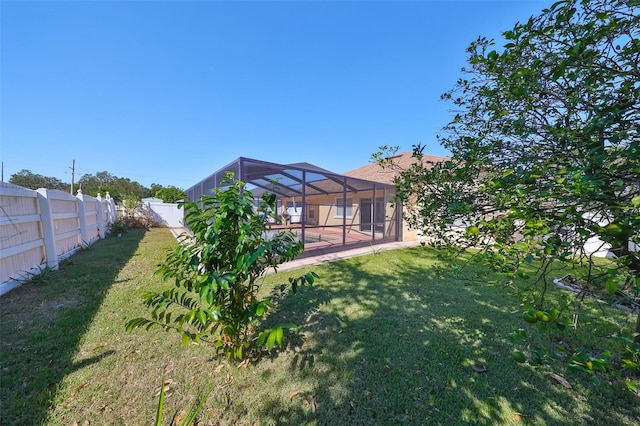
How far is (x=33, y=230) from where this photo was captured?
4.64 meters

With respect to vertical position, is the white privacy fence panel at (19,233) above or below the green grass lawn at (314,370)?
above

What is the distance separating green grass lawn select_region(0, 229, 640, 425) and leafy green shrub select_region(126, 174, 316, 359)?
503 millimetres

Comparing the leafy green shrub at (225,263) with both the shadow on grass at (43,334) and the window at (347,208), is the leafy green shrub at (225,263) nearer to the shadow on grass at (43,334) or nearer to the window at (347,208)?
the shadow on grass at (43,334)

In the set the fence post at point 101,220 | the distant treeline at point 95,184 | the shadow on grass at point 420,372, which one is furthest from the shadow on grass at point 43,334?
the distant treeline at point 95,184

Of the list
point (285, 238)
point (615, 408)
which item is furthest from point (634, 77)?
point (285, 238)

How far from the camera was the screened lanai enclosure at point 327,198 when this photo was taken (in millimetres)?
7176

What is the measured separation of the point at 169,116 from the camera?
10695mm

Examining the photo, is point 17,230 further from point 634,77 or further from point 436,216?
point 634,77

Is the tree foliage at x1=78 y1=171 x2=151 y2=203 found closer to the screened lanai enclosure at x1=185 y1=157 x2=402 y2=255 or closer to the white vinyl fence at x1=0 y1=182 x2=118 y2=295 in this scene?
the screened lanai enclosure at x1=185 y1=157 x2=402 y2=255

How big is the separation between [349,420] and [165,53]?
9.12m

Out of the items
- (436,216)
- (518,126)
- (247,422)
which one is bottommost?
(247,422)

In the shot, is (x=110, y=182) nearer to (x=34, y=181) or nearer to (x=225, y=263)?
(x=34, y=181)

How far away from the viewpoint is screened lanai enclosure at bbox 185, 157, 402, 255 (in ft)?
23.5

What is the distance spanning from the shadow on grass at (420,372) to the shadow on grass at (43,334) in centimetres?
183
